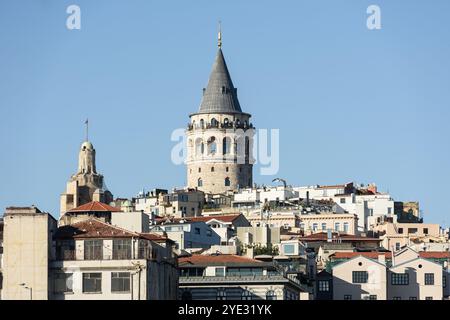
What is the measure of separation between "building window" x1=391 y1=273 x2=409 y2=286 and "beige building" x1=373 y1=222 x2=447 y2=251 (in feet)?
144

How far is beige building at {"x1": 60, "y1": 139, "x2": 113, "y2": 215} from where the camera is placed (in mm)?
174625

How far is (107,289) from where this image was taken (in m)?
89.2

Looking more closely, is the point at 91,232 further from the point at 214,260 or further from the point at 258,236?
the point at 258,236

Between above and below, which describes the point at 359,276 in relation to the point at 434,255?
below

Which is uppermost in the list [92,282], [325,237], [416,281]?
[325,237]

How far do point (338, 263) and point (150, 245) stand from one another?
39624 mm

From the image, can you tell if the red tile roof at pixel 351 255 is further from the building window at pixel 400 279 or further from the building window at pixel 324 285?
the building window at pixel 324 285

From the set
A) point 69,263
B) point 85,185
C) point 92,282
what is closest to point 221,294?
point 92,282

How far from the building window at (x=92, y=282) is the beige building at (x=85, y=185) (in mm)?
81259

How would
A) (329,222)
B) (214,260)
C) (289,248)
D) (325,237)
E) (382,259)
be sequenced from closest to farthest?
(214,260) < (382,259) < (289,248) < (325,237) < (329,222)

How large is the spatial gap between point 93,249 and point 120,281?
2.84 meters

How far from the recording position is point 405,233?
7407 inches
